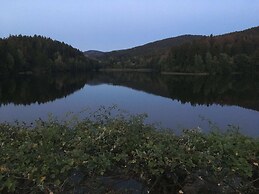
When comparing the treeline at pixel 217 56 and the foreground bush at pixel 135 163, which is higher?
the foreground bush at pixel 135 163

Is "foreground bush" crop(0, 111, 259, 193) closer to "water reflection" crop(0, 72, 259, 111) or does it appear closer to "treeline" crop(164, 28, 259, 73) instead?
"water reflection" crop(0, 72, 259, 111)

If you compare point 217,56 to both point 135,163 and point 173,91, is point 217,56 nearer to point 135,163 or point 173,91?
point 173,91

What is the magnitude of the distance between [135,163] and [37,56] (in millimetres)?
124707

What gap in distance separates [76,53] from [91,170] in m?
175

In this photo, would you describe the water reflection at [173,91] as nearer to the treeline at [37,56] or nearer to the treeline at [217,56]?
the treeline at [37,56]

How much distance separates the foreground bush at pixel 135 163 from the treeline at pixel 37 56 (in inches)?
3864

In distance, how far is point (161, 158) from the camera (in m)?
3.81

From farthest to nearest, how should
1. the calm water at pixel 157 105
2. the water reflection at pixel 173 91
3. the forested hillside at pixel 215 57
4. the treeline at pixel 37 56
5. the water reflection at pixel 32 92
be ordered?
the forested hillside at pixel 215 57, the treeline at pixel 37 56, the water reflection at pixel 173 91, the water reflection at pixel 32 92, the calm water at pixel 157 105

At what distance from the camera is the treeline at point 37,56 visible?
10262cm

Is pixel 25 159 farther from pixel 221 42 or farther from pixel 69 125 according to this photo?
pixel 221 42

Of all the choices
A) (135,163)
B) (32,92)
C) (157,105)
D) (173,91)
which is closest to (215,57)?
(173,91)

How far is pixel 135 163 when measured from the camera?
3918 mm

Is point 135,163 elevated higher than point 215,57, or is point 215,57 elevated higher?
point 135,163

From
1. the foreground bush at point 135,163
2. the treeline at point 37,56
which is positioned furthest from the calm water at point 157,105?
the treeline at point 37,56
